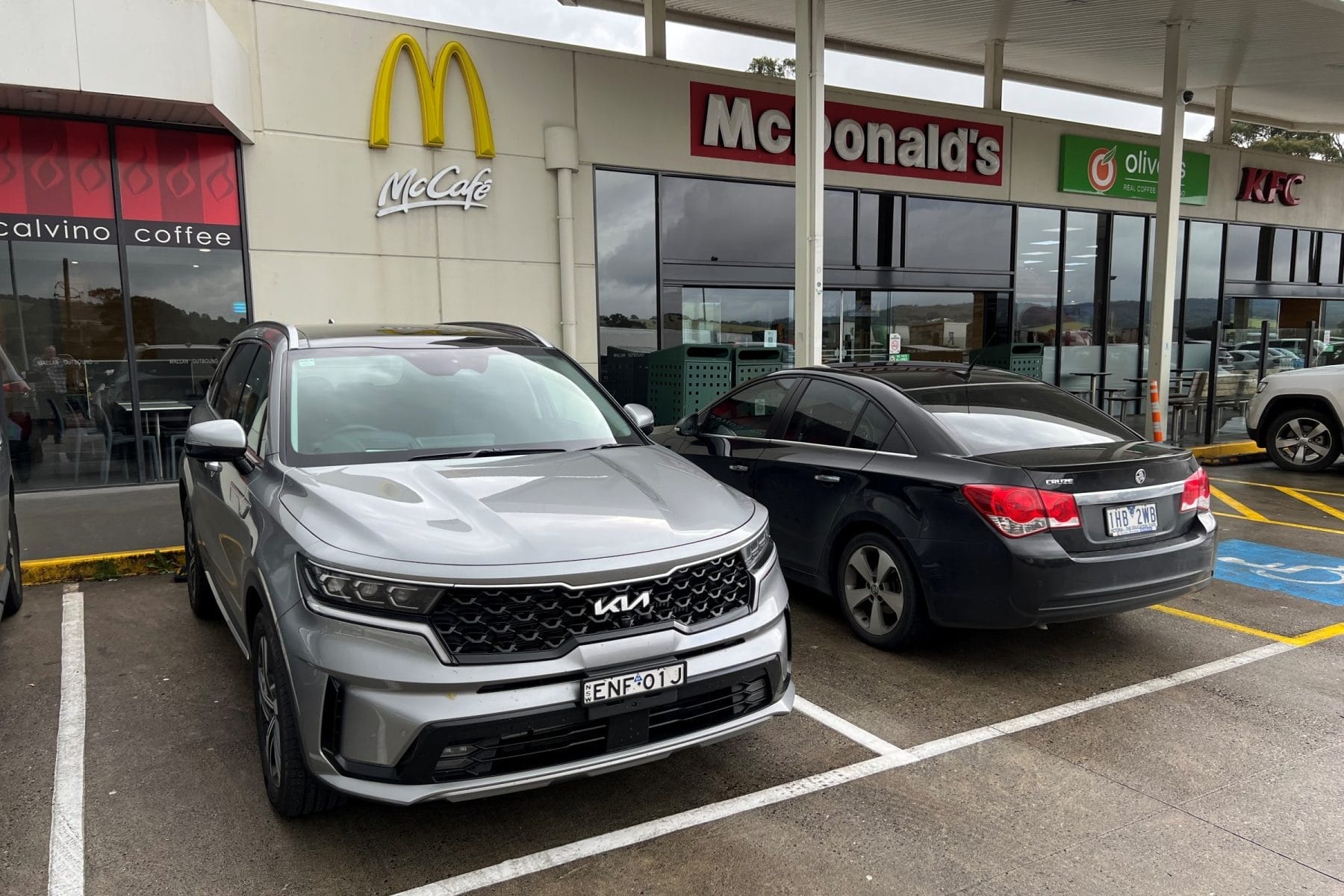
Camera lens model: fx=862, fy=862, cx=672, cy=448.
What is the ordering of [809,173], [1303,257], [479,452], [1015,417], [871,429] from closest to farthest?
1. [479,452]
2. [1015,417]
3. [871,429]
4. [809,173]
5. [1303,257]

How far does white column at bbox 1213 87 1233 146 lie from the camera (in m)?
17.0

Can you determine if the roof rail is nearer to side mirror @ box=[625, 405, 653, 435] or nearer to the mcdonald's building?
side mirror @ box=[625, 405, 653, 435]

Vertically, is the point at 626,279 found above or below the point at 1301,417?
above

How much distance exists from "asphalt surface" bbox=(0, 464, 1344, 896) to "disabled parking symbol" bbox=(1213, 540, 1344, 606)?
118cm

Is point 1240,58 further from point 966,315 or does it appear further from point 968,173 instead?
point 966,315

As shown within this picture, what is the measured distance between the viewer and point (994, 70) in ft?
47.4

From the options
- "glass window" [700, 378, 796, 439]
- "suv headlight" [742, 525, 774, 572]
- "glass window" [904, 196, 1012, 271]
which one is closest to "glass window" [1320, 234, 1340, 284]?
"glass window" [904, 196, 1012, 271]

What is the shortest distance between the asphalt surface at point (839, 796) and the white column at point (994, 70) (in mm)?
11876

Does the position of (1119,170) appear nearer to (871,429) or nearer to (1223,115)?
(1223,115)

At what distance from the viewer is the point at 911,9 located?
13.0 meters

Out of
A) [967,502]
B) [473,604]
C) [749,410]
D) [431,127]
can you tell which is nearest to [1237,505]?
[749,410]

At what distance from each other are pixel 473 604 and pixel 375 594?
293mm

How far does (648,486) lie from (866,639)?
6.82 feet

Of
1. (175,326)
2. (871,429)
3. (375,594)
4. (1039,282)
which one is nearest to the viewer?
(375,594)
